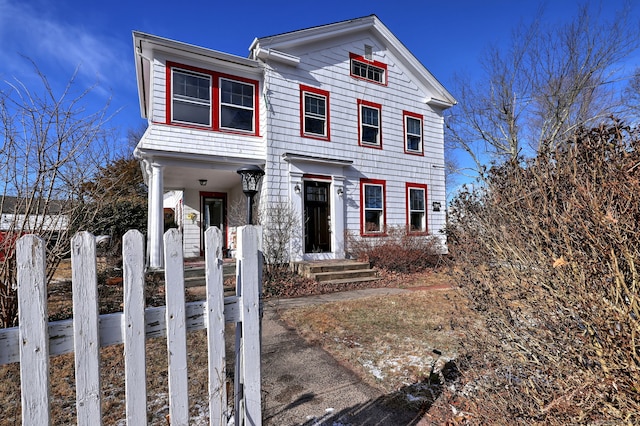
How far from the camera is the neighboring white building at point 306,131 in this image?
8305 millimetres

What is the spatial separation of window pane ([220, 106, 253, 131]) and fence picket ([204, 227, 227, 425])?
813 cm

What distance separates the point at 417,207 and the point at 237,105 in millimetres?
7279

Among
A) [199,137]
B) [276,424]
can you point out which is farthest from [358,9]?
[276,424]

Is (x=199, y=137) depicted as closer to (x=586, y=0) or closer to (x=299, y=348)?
(x=299, y=348)

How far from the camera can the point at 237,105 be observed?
9172 mm

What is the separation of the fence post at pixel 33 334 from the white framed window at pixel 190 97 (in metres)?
7.99

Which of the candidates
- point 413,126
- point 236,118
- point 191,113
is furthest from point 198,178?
point 413,126

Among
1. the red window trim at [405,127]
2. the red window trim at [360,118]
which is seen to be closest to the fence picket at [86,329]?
the red window trim at [360,118]

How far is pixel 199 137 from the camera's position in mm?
8562

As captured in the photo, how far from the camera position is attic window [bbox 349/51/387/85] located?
436 inches

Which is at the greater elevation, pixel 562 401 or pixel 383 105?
pixel 383 105

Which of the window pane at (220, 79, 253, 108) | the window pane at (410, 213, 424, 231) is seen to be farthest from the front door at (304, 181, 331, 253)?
the window pane at (410, 213, 424, 231)

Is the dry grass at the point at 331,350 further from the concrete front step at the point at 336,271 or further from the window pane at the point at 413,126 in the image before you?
the window pane at the point at 413,126

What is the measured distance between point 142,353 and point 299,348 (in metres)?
2.67
